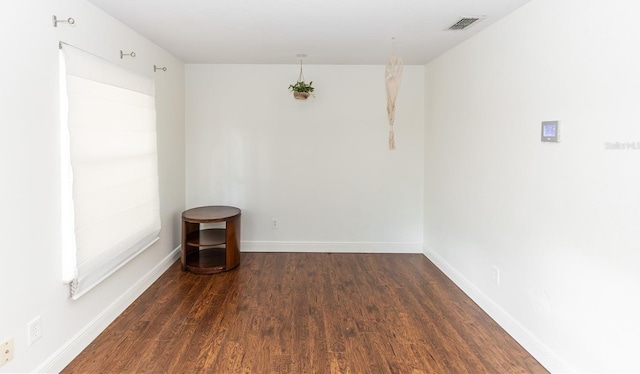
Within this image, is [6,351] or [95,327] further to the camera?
[95,327]

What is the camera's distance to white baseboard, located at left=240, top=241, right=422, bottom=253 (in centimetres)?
475

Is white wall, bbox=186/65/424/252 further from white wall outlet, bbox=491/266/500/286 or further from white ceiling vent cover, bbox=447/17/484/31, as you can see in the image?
white wall outlet, bbox=491/266/500/286

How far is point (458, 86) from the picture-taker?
3617mm

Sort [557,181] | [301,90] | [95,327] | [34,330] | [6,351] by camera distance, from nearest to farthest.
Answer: [6,351] → [34,330] → [557,181] → [95,327] → [301,90]

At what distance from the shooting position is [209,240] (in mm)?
4152

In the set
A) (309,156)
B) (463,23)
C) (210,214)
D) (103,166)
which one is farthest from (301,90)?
(103,166)

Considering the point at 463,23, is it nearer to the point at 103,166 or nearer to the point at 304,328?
the point at 304,328

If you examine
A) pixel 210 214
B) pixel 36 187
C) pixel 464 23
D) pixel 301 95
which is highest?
pixel 464 23

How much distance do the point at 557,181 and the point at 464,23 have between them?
4.67ft

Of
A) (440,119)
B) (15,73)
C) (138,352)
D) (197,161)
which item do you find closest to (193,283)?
(138,352)

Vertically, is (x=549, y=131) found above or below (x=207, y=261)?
above

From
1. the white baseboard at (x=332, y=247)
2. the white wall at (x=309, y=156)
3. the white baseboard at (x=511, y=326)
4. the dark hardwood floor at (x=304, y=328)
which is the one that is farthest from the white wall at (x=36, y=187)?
the white baseboard at (x=511, y=326)

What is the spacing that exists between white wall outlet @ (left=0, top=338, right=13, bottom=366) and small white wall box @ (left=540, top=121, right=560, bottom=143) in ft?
10.1

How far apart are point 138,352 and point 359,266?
7.93 ft
